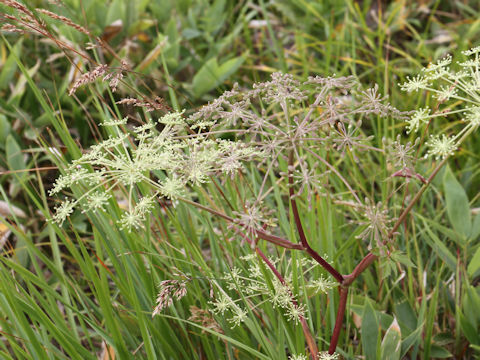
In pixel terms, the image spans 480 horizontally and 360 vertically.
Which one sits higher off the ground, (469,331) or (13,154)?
(13,154)

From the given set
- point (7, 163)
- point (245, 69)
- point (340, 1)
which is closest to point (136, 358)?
point (7, 163)

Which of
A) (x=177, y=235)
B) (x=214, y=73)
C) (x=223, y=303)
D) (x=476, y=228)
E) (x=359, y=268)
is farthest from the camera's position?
(x=214, y=73)

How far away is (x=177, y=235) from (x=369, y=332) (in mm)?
913

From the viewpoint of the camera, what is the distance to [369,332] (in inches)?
57.7

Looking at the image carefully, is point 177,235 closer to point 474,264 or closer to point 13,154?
point 13,154

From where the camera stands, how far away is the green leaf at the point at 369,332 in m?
1.45

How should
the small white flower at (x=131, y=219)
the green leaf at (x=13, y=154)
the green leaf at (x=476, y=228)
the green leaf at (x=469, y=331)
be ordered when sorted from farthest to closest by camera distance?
1. the green leaf at (x=13, y=154)
2. the green leaf at (x=476, y=228)
3. the green leaf at (x=469, y=331)
4. the small white flower at (x=131, y=219)

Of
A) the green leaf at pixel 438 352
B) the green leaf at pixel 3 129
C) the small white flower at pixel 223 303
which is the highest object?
the green leaf at pixel 3 129

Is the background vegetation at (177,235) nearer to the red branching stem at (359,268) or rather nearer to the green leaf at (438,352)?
the green leaf at (438,352)

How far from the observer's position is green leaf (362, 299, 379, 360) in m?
1.45

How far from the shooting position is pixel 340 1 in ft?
11.9

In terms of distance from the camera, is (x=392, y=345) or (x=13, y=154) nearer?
(x=392, y=345)

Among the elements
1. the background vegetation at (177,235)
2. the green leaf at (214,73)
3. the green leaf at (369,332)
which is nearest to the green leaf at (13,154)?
the background vegetation at (177,235)

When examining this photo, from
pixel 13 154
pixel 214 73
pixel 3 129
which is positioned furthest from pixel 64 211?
pixel 214 73
